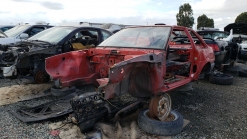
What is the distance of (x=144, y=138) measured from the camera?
3240 mm

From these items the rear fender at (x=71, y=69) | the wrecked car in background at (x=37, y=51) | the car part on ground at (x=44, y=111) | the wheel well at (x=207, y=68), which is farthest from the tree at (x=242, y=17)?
the car part on ground at (x=44, y=111)

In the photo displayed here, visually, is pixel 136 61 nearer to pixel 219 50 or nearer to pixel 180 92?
pixel 180 92

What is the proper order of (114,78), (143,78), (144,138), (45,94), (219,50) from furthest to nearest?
(219,50)
(45,94)
(143,78)
(144,138)
(114,78)

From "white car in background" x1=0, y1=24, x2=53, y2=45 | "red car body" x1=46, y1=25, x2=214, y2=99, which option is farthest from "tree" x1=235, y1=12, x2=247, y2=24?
"white car in background" x1=0, y1=24, x2=53, y2=45

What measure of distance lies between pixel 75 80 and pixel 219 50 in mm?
5086

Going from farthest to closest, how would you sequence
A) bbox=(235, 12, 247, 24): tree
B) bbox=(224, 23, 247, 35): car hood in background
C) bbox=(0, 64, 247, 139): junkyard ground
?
bbox=(235, 12, 247, 24): tree
bbox=(224, 23, 247, 35): car hood in background
bbox=(0, 64, 247, 139): junkyard ground

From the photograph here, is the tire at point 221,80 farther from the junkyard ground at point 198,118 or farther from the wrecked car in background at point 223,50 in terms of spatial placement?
the wrecked car in background at point 223,50

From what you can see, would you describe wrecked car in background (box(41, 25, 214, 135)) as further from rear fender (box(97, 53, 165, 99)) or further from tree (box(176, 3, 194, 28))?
tree (box(176, 3, 194, 28))

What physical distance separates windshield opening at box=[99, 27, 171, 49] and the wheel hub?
0.89 m

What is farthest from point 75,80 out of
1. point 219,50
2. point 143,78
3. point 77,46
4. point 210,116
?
point 219,50

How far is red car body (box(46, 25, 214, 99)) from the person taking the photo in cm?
304

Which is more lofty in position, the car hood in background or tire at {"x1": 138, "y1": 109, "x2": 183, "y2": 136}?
the car hood in background

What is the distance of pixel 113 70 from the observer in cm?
275

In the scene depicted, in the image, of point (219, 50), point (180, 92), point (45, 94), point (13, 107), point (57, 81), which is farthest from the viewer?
point (219, 50)
